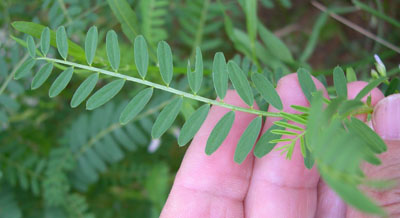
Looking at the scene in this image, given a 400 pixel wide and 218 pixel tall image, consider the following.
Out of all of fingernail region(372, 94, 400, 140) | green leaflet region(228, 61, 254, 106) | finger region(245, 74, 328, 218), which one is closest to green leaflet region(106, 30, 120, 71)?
green leaflet region(228, 61, 254, 106)

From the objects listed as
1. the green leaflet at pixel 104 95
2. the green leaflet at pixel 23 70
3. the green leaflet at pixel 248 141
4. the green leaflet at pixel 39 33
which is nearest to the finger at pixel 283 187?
the green leaflet at pixel 248 141

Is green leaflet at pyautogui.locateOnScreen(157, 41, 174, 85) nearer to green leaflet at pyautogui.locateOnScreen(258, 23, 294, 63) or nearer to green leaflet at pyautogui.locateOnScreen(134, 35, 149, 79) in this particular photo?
green leaflet at pyautogui.locateOnScreen(134, 35, 149, 79)

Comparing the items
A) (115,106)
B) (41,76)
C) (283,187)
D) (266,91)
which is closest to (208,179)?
(283,187)

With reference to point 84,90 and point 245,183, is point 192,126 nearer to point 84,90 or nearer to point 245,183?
point 84,90

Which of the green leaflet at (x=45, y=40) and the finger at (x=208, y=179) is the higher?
the green leaflet at (x=45, y=40)

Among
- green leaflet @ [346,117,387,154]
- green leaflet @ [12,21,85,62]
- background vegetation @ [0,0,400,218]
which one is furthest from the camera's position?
background vegetation @ [0,0,400,218]

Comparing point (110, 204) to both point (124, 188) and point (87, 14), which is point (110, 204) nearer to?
point (124, 188)

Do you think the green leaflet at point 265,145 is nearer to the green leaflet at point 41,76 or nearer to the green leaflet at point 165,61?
the green leaflet at point 165,61
